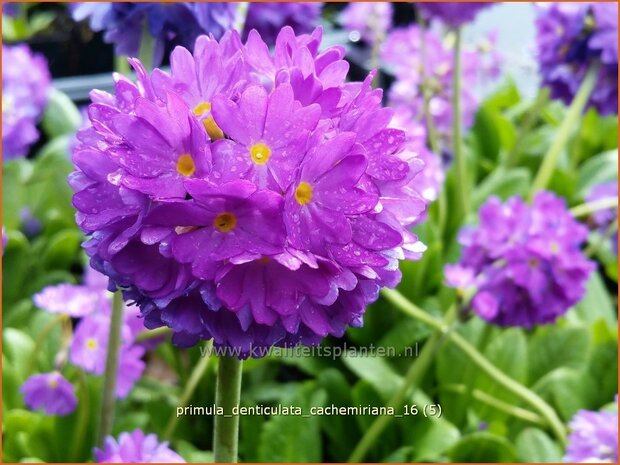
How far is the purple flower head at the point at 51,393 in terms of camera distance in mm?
918

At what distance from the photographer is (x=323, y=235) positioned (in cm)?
47

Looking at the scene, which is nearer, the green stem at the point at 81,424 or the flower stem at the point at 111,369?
the flower stem at the point at 111,369

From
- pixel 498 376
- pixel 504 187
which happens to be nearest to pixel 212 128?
pixel 498 376

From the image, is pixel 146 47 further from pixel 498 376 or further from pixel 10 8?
pixel 10 8

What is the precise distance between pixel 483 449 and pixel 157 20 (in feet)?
2.18

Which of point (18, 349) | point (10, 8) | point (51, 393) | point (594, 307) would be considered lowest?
point (51, 393)

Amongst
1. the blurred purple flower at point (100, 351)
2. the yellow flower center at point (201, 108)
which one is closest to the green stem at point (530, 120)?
the blurred purple flower at point (100, 351)

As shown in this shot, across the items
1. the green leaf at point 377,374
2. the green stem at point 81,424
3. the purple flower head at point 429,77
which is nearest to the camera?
the green stem at point 81,424

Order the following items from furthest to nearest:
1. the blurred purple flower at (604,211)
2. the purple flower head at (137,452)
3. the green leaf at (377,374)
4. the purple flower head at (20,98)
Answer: the purple flower head at (20,98) < the blurred purple flower at (604,211) < the green leaf at (377,374) < the purple flower head at (137,452)

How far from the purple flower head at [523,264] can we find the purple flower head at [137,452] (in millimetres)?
442

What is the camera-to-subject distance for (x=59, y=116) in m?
1.70

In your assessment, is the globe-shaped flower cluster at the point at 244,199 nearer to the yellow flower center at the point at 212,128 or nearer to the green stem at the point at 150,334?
the yellow flower center at the point at 212,128

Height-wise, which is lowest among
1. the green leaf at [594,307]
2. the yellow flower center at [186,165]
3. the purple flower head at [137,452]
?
the purple flower head at [137,452]

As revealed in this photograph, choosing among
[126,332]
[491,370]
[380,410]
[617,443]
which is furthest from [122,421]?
[617,443]
